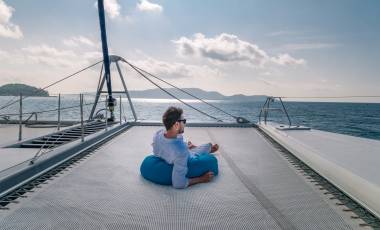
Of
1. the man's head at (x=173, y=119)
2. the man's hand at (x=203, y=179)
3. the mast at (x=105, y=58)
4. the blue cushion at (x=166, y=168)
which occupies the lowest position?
the man's hand at (x=203, y=179)

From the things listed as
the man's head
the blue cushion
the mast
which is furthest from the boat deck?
the mast

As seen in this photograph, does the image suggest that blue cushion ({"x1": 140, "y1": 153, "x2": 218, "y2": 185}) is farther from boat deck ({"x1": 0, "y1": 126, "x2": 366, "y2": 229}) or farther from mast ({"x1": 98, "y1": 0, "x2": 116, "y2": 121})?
mast ({"x1": 98, "y1": 0, "x2": 116, "y2": 121})

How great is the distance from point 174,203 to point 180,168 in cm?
58

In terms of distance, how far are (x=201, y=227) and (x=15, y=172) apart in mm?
2687

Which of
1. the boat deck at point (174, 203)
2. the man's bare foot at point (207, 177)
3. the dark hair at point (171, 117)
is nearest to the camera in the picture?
the boat deck at point (174, 203)

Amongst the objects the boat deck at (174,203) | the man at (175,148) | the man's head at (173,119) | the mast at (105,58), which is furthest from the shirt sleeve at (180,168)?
the mast at (105,58)

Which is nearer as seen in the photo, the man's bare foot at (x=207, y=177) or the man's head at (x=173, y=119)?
the man's head at (x=173, y=119)

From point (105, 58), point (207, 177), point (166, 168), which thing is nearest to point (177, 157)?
point (166, 168)

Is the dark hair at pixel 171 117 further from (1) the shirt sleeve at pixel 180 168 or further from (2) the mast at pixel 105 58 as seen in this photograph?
(2) the mast at pixel 105 58

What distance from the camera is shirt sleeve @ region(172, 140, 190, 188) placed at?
3.94 meters

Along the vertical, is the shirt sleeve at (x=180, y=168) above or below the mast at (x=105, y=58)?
below

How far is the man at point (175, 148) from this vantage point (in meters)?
3.95

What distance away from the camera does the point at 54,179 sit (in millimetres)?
4309

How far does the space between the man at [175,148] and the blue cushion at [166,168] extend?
9cm
